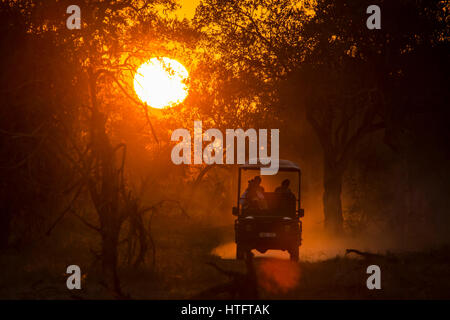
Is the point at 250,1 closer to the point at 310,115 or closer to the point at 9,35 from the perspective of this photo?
the point at 310,115

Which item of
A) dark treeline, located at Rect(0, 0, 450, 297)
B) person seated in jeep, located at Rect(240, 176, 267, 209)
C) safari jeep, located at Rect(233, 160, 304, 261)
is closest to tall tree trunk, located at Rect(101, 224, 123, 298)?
dark treeline, located at Rect(0, 0, 450, 297)

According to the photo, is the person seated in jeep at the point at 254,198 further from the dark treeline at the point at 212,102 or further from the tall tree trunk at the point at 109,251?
the tall tree trunk at the point at 109,251

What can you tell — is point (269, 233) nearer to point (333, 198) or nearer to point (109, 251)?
point (109, 251)

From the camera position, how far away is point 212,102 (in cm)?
3262

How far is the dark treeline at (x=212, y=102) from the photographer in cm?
1434

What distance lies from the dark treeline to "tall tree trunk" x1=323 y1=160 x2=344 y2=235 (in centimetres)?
6

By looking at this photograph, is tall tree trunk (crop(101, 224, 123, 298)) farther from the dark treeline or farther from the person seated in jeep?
the person seated in jeep

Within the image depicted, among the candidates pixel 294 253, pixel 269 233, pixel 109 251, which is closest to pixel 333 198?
pixel 294 253

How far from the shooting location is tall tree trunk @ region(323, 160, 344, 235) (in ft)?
84.5

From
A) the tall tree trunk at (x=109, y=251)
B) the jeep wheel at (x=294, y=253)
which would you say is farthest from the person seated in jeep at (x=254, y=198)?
the tall tree trunk at (x=109, y=251)

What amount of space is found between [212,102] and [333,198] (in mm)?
9479

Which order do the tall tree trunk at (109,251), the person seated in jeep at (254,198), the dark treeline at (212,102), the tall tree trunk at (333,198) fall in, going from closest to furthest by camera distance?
the tall tree trunk at (109,251)
the dark treeline at (212,102)
the person seated in jeep at (254,198)
the tall tree trunk at (333,198)

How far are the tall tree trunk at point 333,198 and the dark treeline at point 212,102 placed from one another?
0.19 feet
